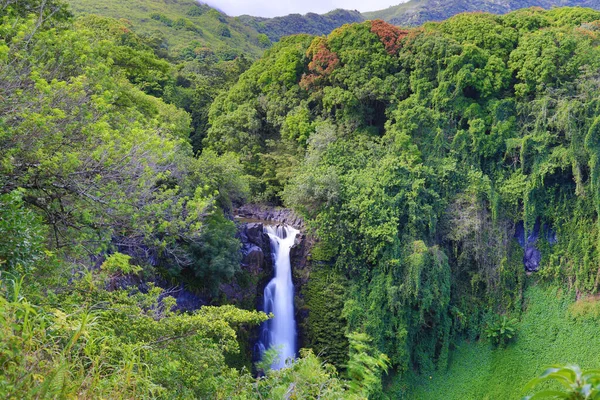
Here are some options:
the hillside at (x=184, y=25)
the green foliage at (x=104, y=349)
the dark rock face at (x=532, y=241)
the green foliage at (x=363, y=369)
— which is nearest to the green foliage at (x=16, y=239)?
the green foliage at (x=104, y=349)

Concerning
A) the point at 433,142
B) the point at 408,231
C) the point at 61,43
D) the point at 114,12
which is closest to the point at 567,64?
the point at 433,142

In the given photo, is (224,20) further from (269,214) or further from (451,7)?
(269,214)

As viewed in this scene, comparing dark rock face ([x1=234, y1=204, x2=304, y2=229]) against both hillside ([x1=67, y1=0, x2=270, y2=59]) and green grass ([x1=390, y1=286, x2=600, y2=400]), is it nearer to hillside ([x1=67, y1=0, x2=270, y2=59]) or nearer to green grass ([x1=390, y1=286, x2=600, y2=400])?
green grass ([x1=390, y1=286, x2=600, y2=400])

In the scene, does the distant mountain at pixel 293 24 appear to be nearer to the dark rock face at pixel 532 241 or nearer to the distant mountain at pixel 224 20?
the distant mountain at pixel 224 20

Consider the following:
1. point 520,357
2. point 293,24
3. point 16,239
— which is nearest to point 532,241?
point 520,357

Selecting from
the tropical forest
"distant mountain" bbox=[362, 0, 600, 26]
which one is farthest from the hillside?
"distant mountain" bbox=[362, 0, 600, 26]

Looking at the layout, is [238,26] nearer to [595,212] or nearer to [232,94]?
[232,94]
